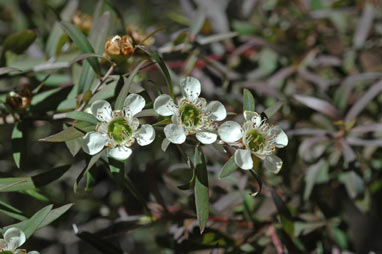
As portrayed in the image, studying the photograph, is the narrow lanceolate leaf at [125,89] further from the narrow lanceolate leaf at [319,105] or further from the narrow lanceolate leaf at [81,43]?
the narrow lanceolate leaf at [319,105]

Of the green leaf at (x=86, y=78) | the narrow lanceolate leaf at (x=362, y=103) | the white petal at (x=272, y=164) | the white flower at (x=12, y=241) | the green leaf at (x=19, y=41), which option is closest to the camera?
the white flower at (x=12, y=241)

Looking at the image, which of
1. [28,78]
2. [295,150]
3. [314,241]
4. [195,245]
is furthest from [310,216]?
[28,78]

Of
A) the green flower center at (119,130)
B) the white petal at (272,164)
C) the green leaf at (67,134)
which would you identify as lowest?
the white petal at (272,164)

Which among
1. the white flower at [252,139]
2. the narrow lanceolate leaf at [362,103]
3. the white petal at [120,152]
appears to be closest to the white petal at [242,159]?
the white flower at [252,139]

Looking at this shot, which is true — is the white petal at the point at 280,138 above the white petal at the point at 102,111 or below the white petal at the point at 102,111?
below

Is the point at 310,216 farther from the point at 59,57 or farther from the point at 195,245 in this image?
the point at 59,57

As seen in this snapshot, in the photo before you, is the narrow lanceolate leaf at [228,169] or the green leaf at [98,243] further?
the green leaf at [98,243]

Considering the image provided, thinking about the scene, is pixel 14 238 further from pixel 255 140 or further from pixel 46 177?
pixel 255 140
